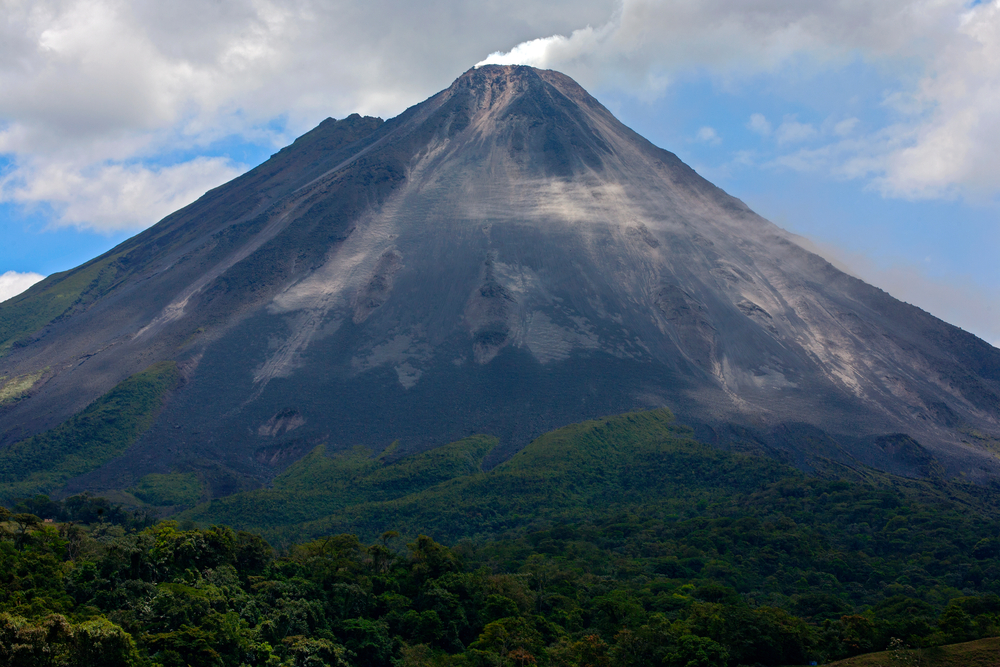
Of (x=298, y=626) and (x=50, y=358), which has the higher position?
(x=50, y=358)

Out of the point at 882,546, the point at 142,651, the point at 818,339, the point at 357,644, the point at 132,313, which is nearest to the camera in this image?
the point at 142,651

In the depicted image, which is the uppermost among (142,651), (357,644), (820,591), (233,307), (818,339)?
(233,307)

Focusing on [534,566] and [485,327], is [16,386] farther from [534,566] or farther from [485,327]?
[534,566]

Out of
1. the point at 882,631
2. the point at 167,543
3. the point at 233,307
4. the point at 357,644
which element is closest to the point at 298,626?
the point at 357,644

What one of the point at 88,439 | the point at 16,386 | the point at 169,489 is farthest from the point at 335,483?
the point at 16,386

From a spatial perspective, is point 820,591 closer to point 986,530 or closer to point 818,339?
point 986,530

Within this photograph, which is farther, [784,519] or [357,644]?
[784,519]

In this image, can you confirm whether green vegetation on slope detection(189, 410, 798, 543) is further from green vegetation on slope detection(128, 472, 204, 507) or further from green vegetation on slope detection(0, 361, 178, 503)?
green vegetation on slope detection(0, 361, 178, 503)
